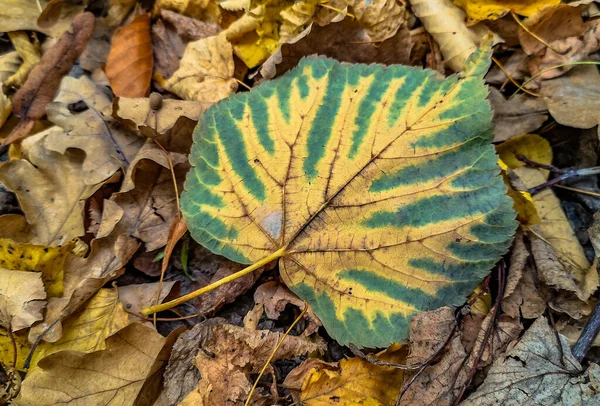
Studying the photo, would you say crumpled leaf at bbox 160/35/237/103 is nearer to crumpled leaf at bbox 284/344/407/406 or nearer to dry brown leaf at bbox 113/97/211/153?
dry brown leaf at bbox 113/97/211/153

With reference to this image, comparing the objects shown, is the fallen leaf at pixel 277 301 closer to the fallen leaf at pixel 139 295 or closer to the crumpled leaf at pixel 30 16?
the fallen leaf at pixel 139 295

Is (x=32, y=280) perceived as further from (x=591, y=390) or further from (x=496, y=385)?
(x=591, y=390)

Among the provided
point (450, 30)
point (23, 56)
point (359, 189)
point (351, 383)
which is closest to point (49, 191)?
point (23, 56)

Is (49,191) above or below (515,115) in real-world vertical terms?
below

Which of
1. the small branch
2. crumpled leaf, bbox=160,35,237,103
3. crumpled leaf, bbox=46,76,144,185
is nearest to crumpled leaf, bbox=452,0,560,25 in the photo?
crumpled leaf, bbox=160,35,237,103

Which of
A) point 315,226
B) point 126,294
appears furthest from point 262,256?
point 126,294

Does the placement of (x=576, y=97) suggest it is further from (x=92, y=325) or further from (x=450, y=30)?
(x=92, y=325)

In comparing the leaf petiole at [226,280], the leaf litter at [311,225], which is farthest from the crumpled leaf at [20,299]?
the leaf petiole at [226,280]
